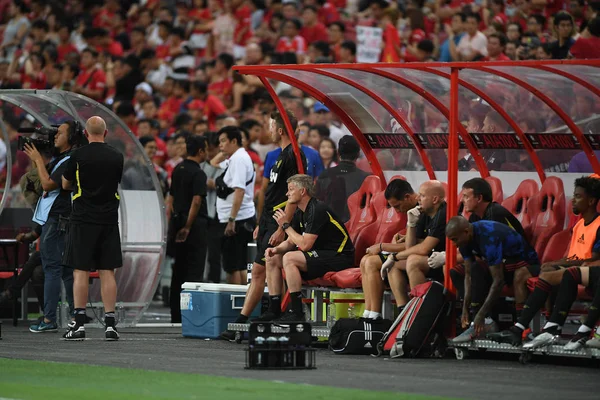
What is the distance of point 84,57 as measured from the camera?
27203 millimetres

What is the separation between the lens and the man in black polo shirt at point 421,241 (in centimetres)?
Answer: 1291

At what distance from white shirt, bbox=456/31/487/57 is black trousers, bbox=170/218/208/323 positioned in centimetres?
643

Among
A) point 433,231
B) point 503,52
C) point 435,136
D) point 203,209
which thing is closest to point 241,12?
point 503,52

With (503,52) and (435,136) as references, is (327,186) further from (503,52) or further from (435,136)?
(503,52)

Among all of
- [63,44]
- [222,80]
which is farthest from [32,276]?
[63,44]

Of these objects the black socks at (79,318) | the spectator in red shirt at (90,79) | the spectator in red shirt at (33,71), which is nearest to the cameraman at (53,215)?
the black socks at (79,318)

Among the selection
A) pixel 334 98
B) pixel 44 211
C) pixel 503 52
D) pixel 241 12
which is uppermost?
pixel 241 12

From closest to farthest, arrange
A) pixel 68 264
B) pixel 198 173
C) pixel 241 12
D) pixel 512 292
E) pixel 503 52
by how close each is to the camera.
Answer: pixel 512 292, pixel 68 264, pixel 198 173, pixel 503 52, pixel 241 12

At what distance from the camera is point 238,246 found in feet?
55.7

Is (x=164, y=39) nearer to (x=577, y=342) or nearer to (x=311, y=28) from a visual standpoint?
(x=311, y=28)

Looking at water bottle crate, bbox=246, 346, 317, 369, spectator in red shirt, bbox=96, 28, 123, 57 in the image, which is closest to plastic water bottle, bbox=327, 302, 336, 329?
water bottle crate, bbox=246, 346, 317, 369

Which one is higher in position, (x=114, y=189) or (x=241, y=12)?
(x=241, y=12)

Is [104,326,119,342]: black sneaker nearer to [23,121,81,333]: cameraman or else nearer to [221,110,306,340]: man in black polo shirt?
[221,110,306,340]: man in black polo shirt

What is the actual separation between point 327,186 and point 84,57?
12.8 metres
